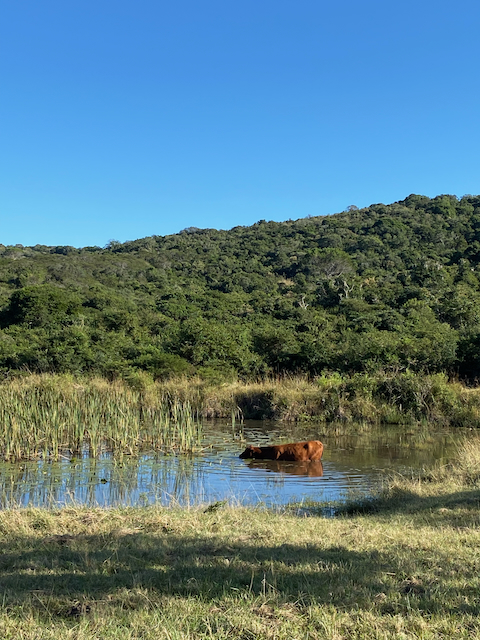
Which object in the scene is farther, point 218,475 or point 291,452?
point 291,452

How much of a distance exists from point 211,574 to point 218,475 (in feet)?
20.4

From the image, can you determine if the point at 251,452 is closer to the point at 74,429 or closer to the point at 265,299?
the point at 74,429

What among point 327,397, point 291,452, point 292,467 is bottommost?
point 292,467

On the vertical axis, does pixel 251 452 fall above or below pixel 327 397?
below

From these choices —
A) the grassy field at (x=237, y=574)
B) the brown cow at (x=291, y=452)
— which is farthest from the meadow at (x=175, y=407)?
the grassy field at (x=237, y=574)

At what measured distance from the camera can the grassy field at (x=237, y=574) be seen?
3311mm

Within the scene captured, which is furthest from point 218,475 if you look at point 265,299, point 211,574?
point 265,299

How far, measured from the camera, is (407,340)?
2208 cm

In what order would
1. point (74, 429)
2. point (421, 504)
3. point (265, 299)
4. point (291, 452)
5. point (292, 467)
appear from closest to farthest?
point (421, 504) < point (292, 467) < point (291, 452) < point (74, 429) < point (265, 299)

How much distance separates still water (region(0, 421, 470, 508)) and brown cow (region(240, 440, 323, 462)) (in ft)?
0.90

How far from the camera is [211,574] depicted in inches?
166

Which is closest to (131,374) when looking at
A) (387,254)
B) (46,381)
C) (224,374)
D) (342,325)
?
(224,374)

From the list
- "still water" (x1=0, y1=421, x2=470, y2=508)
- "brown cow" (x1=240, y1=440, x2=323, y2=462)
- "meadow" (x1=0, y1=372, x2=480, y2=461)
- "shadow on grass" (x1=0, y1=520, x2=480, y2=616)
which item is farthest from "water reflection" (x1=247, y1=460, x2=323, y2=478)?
"shadow on grass" (x1=0, y1=520, x2=480, y2=616)

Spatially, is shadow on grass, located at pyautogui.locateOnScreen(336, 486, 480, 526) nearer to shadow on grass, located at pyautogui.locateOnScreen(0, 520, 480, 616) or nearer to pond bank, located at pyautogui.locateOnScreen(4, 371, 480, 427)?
shadow on grass, located at pyautogui.locateOnScreen(0, 520, 480, 616)
